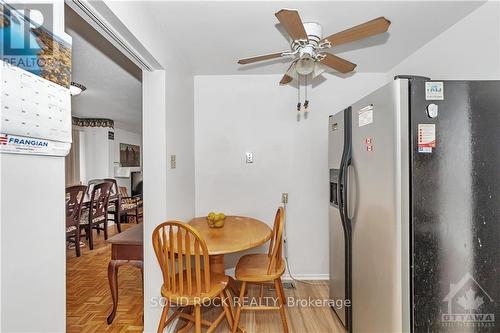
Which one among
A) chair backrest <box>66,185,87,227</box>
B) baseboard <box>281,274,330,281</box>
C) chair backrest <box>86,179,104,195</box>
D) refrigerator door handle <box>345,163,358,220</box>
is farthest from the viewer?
chair backrest <box>86,179,104,195</box>

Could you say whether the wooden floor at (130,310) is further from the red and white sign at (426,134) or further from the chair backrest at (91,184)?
the chair backrest at (91,184)

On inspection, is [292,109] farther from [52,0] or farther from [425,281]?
[52,0]

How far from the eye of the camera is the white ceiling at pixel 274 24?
1625mm

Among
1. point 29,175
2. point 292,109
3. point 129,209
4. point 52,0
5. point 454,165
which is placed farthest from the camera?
point 129,209

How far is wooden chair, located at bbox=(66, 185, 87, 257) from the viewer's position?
342 centimetres

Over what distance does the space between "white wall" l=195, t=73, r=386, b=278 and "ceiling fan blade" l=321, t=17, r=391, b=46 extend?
1270 millimetres

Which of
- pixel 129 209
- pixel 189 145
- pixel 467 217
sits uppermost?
pixel 189 145

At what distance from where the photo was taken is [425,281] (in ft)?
4.28

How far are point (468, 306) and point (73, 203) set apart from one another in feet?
13.7

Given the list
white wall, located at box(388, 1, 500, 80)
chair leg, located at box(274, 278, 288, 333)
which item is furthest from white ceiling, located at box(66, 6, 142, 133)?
white wall, located at box(388, 1, 500, 80)

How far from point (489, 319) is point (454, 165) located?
823 mm

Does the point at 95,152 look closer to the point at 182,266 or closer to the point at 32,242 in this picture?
the point at 182,266

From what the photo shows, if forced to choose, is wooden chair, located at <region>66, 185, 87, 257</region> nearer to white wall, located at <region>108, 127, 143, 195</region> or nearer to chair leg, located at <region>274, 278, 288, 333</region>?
white wall, located at <region>108, 127, 143, 195</region>

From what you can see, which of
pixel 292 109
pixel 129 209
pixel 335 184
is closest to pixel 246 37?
pixel 292 109
